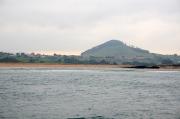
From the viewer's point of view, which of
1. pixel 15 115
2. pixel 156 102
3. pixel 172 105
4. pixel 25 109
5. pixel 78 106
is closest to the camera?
pixel 15 115

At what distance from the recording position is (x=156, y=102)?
38219 mm

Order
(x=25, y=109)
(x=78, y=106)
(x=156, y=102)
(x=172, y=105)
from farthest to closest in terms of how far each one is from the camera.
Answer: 1. (x=156, y=102)
2. (x=172, y=105)
3. (x=78, y=106)
4. (x=25, y=109)

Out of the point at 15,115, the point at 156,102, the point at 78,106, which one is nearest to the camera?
the point at 15,115

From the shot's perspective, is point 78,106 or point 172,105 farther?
point 172,105

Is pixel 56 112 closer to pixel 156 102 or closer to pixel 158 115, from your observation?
pixel 158 115

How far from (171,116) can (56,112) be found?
8.84 m

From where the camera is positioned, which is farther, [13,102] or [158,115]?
[13,102]

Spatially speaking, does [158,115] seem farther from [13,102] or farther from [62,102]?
[13,102]

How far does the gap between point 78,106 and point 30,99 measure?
6.98m

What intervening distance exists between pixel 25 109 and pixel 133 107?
375 inches

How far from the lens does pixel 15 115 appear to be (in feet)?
91.9

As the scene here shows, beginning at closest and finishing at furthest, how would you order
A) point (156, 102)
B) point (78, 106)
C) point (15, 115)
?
point (15, 115)
point (78, 106)
point (156, 102)

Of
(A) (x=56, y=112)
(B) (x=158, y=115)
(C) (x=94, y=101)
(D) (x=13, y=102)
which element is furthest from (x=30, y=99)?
(B) (x=158, y=115)

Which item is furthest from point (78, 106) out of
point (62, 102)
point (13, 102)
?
point (13, 102)
